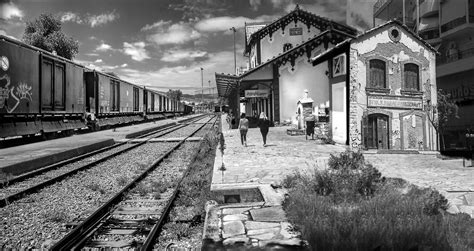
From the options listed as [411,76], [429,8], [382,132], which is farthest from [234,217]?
[429,8]

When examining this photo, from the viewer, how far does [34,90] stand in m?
14.4

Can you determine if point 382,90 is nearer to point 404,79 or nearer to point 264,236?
point 404,79

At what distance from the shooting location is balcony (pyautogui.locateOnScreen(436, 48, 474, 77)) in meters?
30.6

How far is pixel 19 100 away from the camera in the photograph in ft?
43.8

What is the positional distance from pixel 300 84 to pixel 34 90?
1504 centimetres

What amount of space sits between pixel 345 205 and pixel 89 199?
4846 millimetres

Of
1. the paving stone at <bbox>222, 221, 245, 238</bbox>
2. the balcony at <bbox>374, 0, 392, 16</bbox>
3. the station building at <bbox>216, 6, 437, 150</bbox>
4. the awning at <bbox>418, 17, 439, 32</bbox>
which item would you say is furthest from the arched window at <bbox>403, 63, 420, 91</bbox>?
the balcony at <bbox>374, 0, 392, 16</bbox>

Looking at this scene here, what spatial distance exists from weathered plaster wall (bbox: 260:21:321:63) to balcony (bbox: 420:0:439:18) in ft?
52.8

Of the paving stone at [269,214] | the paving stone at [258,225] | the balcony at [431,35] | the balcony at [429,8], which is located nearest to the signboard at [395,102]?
the paving stone at [269,214]

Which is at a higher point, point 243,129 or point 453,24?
point 453,24

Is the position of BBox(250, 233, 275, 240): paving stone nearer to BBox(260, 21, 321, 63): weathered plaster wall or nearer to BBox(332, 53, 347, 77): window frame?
BBox(332, 53, 347, 77): window frame

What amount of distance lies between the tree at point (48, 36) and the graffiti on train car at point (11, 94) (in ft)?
88.0

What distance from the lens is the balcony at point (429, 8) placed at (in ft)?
120

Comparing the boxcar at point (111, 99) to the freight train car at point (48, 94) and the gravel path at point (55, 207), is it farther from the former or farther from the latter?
the gravel path at point (55, 207)
